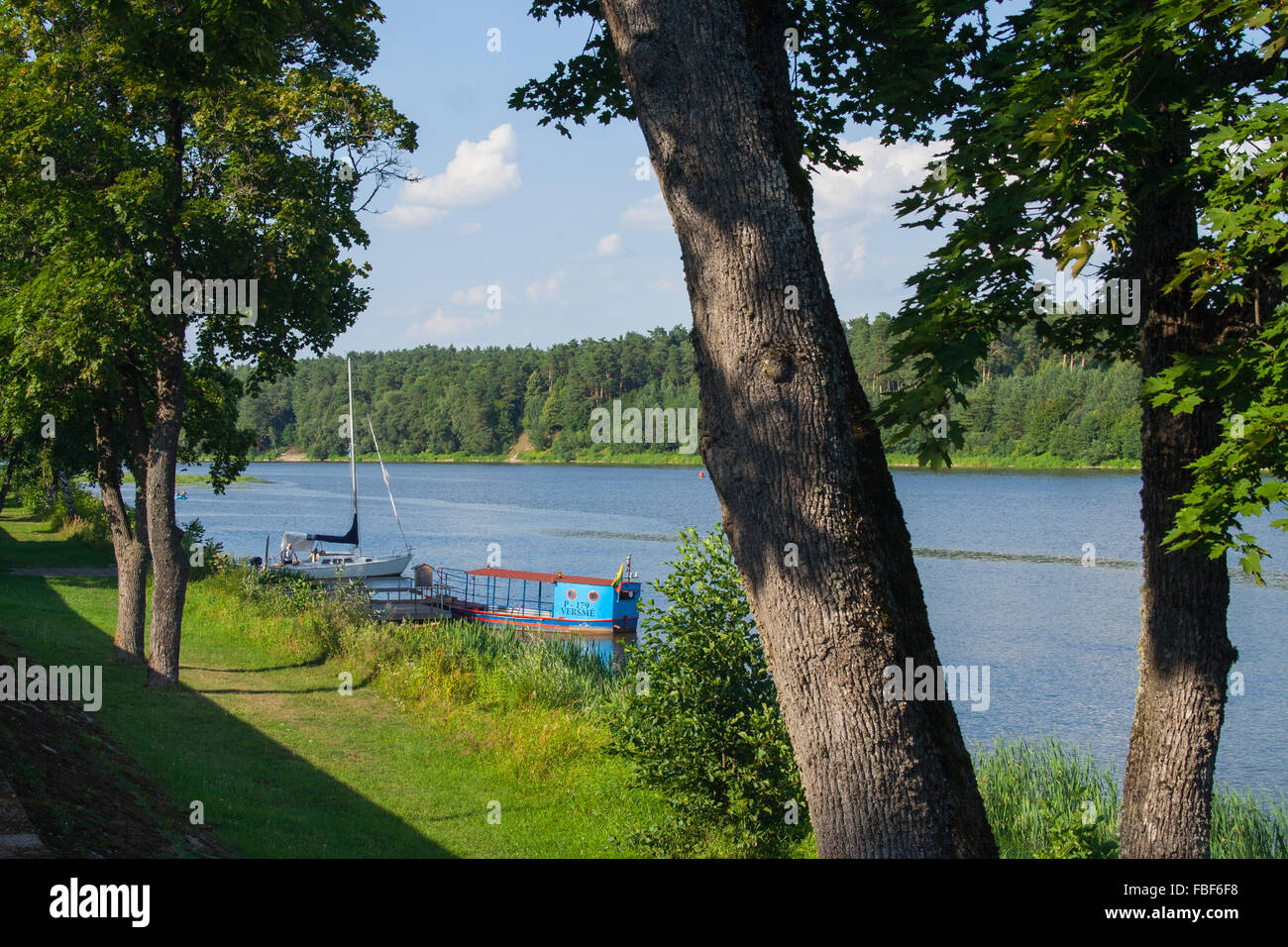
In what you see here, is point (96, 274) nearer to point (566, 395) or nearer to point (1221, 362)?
point (1221, 362)

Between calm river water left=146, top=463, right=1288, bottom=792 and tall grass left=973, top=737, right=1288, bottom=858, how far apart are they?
3.83m

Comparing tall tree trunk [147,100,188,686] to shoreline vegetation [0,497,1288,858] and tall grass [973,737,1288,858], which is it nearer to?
shoreline vegetation [0,497,1288,858]

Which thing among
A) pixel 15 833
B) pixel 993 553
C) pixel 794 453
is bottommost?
pixel 993 553

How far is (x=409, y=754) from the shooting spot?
42.6ft

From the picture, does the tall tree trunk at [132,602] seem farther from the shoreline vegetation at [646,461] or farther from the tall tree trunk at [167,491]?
the shoreline vegetation at [646,461]

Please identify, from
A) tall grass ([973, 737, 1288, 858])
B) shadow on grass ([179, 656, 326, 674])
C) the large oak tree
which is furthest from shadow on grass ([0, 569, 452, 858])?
tall grass ([973, 737, 1288, 858])

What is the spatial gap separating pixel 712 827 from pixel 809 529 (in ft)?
22.6

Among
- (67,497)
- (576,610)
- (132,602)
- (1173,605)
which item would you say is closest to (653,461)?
(67,497)

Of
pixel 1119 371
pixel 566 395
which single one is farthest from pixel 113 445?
pixel 566 395

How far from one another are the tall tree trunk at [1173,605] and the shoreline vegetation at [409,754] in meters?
1.05

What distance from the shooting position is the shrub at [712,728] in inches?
386

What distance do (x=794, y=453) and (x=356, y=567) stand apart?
35.9 metres

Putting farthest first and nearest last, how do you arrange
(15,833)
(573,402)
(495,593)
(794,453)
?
(573,402) < (495,593) < (15,833) < (794,453)

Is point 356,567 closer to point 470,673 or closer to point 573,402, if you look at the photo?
point 470,673
